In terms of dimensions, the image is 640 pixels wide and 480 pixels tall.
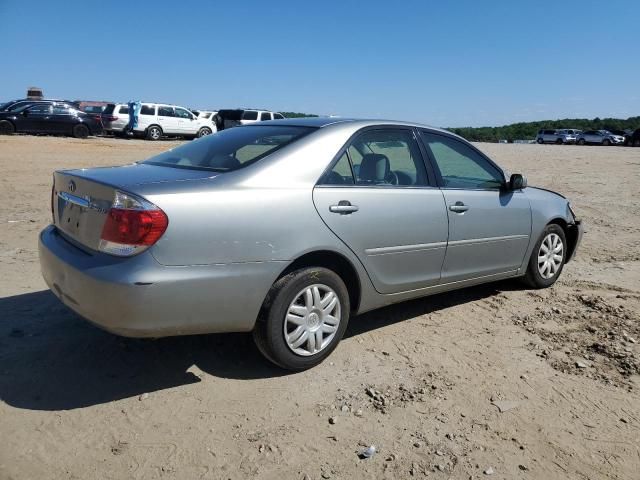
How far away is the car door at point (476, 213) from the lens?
4344mm

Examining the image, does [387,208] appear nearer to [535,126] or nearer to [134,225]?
[134,225]

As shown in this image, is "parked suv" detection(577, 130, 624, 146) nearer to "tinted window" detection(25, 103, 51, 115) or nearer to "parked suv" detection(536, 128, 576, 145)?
"parked suv" detection(536, 128, 576, 145)

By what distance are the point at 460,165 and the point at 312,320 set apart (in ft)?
6.55

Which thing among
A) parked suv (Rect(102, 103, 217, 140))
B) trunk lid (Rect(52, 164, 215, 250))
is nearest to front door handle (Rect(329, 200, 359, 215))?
trunk lid (Rect(52, 164, 215, 250))

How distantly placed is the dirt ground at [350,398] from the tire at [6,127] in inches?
871

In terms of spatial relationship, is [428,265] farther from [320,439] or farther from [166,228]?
[166,228]

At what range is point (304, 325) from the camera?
11.4ft

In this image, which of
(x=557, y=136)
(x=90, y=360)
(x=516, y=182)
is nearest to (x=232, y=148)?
(x=90, y=360)

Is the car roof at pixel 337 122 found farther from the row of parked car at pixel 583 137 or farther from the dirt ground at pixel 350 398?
the row of parked car at pixel 583 137

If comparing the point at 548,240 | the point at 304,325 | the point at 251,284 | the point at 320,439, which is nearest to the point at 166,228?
the point at 251,284

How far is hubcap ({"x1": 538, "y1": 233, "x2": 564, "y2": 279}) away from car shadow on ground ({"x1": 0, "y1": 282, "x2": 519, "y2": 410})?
5.97 feet

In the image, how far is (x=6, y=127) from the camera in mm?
23844

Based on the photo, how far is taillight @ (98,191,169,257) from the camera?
2898 millimetres

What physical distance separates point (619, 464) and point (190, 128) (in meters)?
28.1
